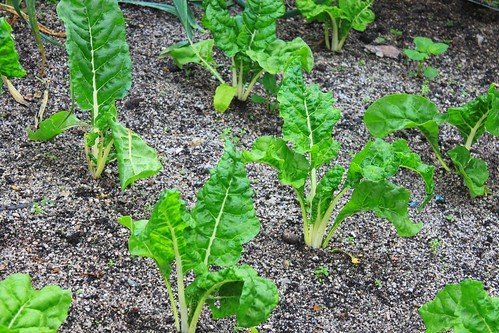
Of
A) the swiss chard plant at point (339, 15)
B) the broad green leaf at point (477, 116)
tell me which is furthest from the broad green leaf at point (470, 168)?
the swiss chard plant at point (339, 15)

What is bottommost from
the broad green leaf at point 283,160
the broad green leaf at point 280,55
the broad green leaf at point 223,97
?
the broad green leaf at point 223,97

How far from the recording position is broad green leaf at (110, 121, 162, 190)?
275 centimetres

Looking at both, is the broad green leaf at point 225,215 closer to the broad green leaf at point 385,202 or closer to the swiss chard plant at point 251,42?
the broad green leaf at point 385,202

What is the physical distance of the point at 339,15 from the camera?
384cm

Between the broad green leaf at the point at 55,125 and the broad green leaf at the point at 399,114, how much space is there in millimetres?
1174

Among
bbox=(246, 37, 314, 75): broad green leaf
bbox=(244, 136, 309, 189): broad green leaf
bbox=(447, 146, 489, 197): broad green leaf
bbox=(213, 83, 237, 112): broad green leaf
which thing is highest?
bbox=(246, 37, 314, 75): broad green leaf

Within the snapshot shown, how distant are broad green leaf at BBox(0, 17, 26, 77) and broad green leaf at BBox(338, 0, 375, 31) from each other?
5.20 feet

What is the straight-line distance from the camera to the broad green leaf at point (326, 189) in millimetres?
2799

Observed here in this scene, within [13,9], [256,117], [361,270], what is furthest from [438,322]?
[13,9]

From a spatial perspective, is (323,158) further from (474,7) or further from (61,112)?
(474,7)

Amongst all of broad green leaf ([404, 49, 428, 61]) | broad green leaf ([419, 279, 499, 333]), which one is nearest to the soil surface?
broad green leaf ([404, 49, 428, 61])

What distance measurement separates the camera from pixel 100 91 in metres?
3.01

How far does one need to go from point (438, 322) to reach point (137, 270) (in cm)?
100

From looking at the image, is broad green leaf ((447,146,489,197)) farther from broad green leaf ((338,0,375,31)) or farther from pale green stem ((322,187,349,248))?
broad green leaf ((338,0,375,31))
